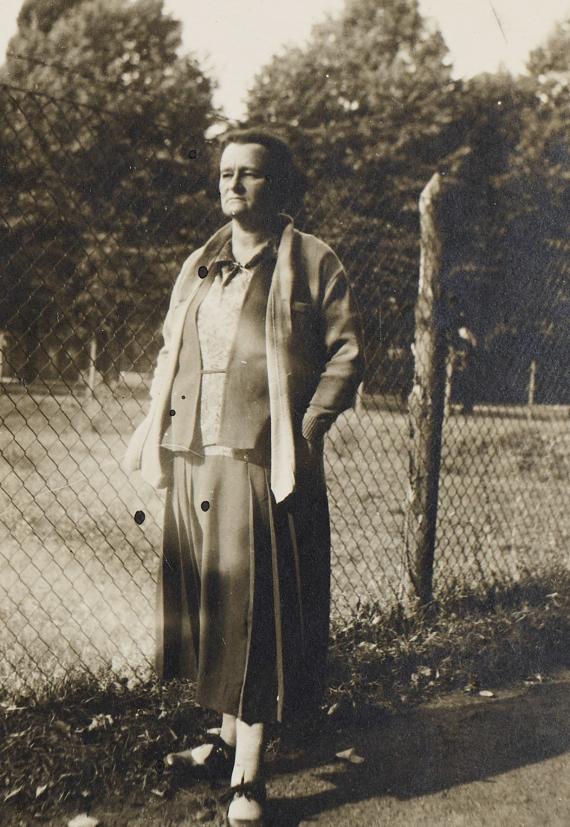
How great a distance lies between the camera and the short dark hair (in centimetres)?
264

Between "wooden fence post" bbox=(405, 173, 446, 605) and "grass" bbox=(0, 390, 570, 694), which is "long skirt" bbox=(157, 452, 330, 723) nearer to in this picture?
"grass" bbox=(0, 390, 570, 694)

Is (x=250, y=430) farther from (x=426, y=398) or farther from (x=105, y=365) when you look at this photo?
(x=426, y=398)

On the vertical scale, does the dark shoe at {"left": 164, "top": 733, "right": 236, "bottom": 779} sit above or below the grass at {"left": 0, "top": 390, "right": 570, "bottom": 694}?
below

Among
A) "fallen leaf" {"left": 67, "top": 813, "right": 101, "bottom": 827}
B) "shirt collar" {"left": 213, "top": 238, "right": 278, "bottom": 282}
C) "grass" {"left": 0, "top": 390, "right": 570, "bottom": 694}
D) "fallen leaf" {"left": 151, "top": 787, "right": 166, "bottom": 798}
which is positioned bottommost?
"fallen leaf" {"left": 151, "top": 787, "right": 166, "bottom": 798}

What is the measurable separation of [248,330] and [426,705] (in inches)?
76.6

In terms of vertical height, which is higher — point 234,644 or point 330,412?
point 330,412

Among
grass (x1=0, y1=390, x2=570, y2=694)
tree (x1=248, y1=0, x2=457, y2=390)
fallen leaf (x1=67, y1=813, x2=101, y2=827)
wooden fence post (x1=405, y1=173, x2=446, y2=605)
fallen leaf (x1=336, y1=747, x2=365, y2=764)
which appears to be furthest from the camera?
tree (x1=248, y1=0, x2=457, y2=390)

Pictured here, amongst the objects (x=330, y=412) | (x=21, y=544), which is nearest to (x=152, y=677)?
(x=21, y=544)

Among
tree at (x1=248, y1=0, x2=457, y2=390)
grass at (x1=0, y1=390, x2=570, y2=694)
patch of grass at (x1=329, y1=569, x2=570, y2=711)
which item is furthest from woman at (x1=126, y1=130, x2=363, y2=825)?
tree at (x1=248, y1=0, x2=457, y2=390)

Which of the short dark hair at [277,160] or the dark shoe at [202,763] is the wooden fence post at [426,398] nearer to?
the short dark hair at [277,160]

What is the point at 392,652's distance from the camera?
11.8ft

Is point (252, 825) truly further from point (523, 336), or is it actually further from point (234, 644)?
point (523, 336)

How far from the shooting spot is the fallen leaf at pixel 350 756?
2.94 m

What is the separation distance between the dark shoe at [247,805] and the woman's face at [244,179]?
1.95 m
